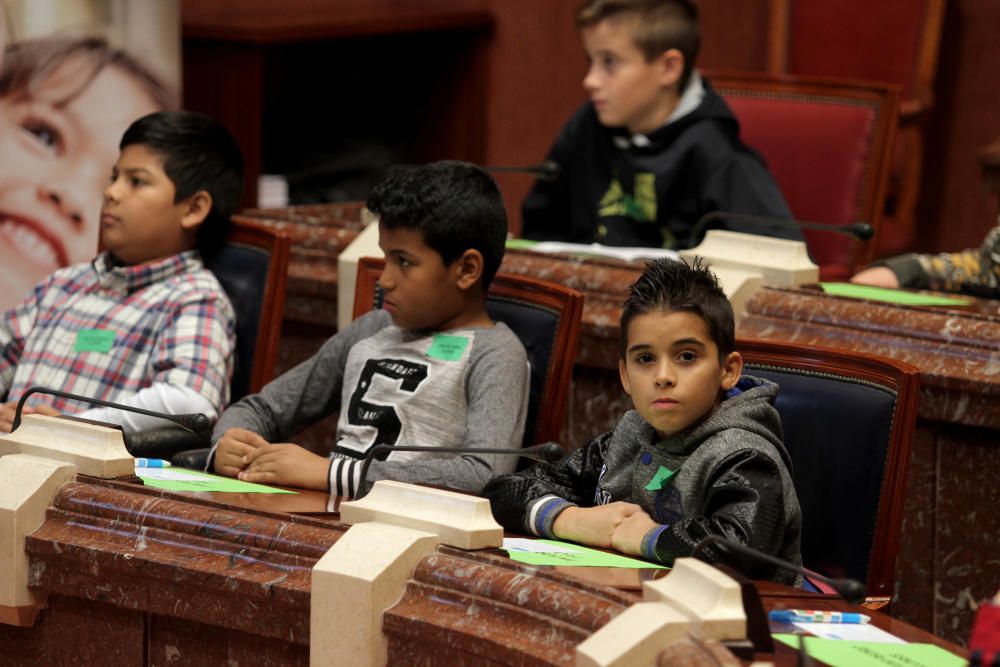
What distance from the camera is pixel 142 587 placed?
180 cm

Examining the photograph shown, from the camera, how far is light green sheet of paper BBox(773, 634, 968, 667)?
1.44m

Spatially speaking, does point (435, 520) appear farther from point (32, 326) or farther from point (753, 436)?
point (32, 326)

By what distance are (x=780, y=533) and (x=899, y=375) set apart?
31 centimetres

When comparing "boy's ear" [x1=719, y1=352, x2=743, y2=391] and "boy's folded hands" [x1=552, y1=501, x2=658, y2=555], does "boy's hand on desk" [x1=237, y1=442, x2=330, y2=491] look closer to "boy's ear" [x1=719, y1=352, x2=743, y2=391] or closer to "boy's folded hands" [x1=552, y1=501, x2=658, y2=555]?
"boy's folded hands" [x1=552, y1=501, x2=658, y2=555]

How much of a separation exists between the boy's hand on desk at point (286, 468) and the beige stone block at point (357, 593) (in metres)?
0.62

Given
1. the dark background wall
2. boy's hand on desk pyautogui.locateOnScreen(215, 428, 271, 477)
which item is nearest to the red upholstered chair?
the dark background wall

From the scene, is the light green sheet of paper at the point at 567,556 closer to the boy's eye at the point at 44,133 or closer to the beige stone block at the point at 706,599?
the beige stone block at the point at 706,599

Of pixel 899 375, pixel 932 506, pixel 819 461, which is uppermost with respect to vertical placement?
pixel 899 375

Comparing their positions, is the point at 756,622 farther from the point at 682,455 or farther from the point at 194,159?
the point at 194,159

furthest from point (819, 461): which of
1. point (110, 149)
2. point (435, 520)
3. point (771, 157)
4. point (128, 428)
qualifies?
point (110, 149)

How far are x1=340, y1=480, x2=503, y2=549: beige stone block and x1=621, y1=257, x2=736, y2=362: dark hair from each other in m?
0.39

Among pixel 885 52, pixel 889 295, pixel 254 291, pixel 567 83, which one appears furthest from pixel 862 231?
pixel 567 83

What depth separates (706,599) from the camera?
1429mm

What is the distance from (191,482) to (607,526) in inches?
22.1
